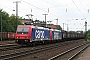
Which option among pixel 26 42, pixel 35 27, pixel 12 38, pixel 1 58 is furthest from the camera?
pixel 12 38

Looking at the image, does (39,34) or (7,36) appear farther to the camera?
(7,36)

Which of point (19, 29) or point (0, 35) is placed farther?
point (0, 35)

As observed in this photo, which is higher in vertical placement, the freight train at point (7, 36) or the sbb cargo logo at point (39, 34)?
the sbb cargo logo at point (39, 34)

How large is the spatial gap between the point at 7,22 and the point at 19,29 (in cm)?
4400

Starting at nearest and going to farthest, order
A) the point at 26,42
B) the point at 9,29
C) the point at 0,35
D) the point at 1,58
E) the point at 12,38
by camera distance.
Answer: the point at 1,58
the point at 26,42
the point at 0,35
the point at 12,38
the point at 9,29

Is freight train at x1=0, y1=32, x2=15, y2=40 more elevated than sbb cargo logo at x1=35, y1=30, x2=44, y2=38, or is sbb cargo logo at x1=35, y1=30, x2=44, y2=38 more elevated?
sbb cargo logo at x1=35, y1=30, x2=44, y2=38

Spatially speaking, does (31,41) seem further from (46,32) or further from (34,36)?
(46,32)

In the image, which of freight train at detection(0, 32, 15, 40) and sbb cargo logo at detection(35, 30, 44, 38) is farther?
freight train at detection(0, 32, 15, 40)

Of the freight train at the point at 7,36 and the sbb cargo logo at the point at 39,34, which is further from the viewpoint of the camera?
the freight train at the point at 7,36

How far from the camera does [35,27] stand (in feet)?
102

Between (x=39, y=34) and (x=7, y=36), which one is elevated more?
(x=39, y=34)

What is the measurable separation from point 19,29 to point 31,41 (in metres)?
2.28

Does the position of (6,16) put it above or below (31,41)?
above

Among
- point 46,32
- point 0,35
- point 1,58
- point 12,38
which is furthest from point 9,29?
point 1,58
